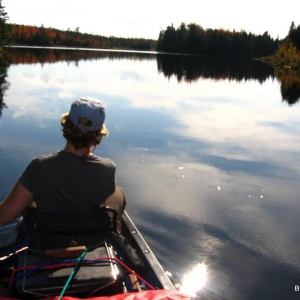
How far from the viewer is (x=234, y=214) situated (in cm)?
747

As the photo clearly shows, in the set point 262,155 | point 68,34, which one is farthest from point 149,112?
point 68,34

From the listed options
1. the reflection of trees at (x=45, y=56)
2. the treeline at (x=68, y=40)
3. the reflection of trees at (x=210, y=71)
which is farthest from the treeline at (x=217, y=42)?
the reflection of trees at (x=210, y=71)

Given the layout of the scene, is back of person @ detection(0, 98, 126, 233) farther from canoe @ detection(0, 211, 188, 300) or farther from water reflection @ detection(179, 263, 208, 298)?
water reflection @ detection(179, 263, 208, 298)

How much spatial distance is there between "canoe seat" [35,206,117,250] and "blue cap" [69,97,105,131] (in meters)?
0.63

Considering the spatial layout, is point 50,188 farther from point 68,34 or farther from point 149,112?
point 68,34

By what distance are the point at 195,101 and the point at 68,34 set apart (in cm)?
15108

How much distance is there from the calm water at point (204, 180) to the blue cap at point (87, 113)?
2.79m

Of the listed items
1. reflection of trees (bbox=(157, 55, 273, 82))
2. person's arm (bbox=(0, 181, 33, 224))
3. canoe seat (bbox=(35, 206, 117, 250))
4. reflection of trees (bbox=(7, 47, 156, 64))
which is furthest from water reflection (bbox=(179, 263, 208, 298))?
reflection of trees (bbox=(7, 47, 156, 64))

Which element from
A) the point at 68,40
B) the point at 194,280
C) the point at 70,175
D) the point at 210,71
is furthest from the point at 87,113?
the point at 68,40

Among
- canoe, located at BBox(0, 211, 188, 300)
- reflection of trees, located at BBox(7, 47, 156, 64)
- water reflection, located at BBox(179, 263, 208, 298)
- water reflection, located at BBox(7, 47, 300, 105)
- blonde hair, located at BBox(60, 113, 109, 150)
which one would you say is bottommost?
reflection of trees, located at BBox(7, 47, 156, 64)

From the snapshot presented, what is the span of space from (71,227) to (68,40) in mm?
160680

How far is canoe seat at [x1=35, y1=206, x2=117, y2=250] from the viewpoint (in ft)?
10.3

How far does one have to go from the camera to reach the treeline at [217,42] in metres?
125

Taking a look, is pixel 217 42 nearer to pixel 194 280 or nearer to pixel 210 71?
pixel 210 71
